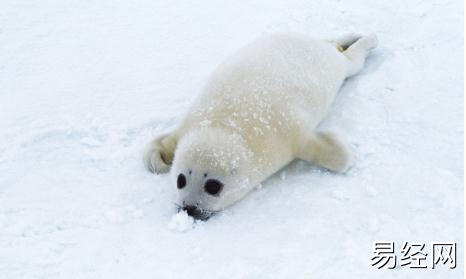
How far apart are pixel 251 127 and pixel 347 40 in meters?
1.84

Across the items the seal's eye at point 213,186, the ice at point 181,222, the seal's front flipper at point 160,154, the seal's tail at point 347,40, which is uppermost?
the seal's eye at point 213,186

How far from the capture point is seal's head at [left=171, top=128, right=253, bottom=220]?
289 centimetres

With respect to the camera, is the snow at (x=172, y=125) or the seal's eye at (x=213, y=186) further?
the seal's eye at (x=213, y=186)

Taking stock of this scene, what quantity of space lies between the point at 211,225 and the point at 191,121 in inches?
27.9

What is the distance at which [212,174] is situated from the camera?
289cm

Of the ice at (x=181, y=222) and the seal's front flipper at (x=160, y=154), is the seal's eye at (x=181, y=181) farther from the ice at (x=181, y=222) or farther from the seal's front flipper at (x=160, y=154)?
the seal's front flipper at (x=160, y=154)

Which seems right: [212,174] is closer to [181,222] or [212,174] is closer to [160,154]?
[181,222]

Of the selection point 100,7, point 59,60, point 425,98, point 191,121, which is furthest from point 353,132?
point 100,7

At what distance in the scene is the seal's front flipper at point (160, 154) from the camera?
3262 mm

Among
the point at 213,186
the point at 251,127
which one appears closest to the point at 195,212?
the point at 213,186

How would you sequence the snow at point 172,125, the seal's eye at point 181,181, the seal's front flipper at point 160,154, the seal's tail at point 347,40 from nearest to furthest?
1. the snow at point 172,125
2. the seal's eye at point 181,181
3. the seal's front flipper at point 160,154
4. the seal's tail at point 347,40

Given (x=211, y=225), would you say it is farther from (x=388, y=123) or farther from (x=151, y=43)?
(x=151, y=43)

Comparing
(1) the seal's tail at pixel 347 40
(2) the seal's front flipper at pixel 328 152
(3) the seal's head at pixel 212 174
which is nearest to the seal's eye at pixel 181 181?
(3) the seal's head at pixel 212 174

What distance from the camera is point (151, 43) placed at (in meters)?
4.59
